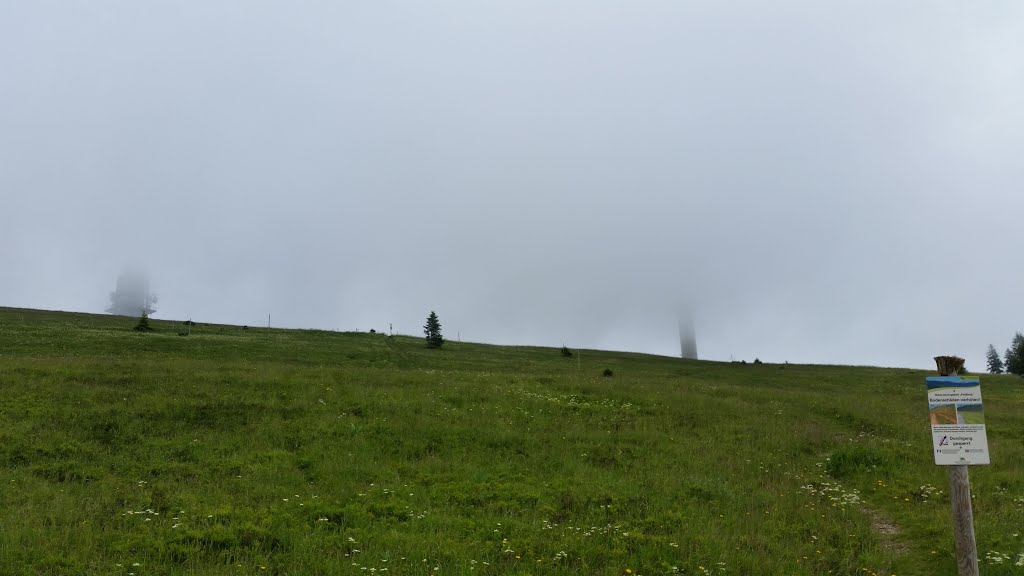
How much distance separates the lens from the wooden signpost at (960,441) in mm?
Result: 9078

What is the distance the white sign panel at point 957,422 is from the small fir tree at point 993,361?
151 m

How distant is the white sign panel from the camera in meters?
9.06

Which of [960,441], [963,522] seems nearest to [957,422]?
[960,441]

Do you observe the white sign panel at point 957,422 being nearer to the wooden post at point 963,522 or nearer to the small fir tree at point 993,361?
the wooden post at point 963,522

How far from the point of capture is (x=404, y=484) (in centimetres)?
1471

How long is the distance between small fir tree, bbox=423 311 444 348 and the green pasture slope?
134 ft

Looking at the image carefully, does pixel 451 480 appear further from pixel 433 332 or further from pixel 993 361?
pixel 993 361

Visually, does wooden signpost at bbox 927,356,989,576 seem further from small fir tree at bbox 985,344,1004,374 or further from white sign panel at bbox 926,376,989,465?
small fir tree at bbox 985,344,1004,374

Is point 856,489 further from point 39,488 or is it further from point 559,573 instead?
point 39,488

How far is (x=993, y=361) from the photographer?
12488 centimetres

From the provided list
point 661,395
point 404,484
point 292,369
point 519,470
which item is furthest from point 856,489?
point 292,369

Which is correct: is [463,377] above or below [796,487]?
above

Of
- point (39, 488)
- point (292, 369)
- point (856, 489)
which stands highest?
point (292, 369)

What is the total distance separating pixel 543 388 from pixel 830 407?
16.8m
